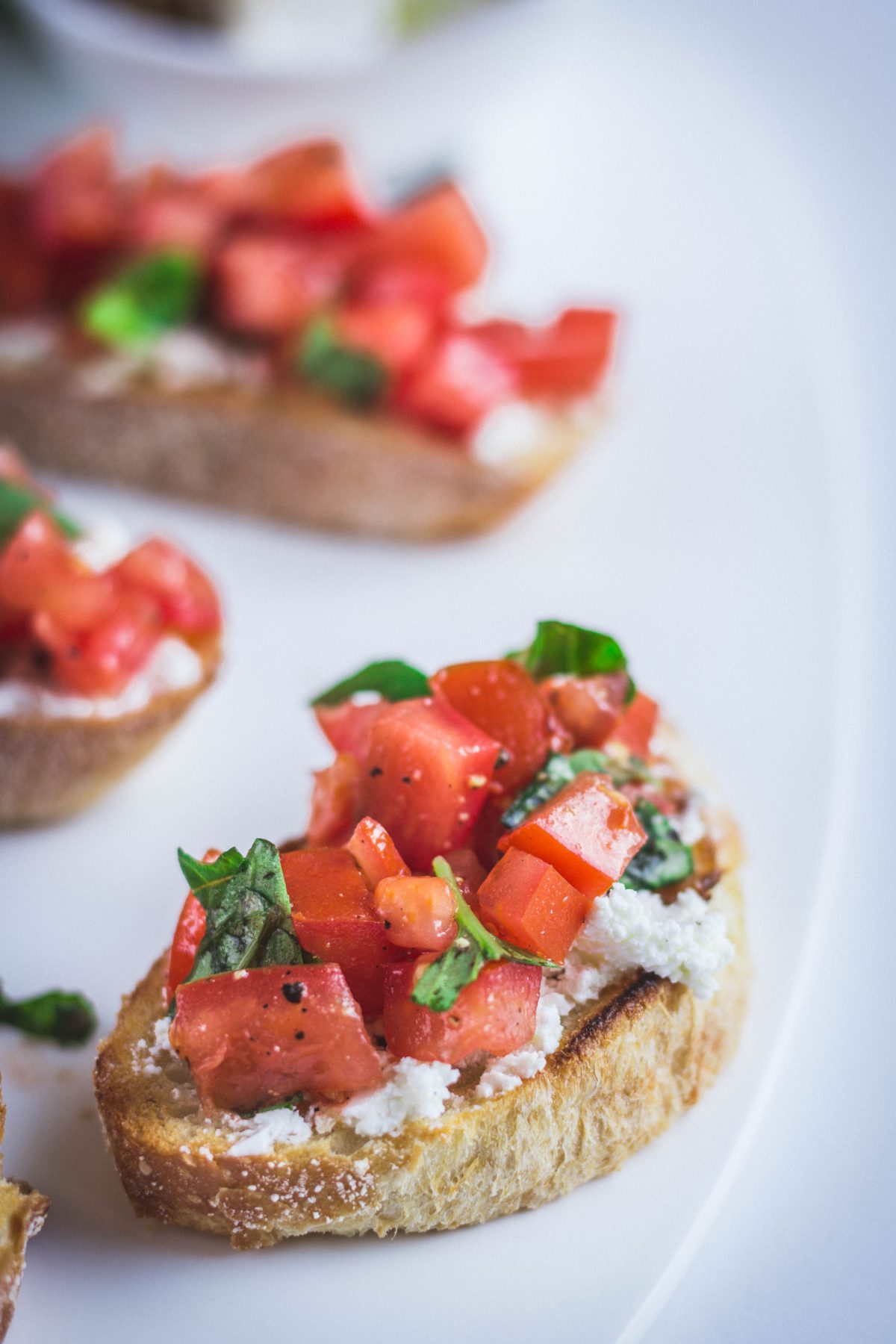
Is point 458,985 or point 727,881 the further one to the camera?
point 727,881

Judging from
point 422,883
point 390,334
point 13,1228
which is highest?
point 390,334

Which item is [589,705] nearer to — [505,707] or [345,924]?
[505,707]

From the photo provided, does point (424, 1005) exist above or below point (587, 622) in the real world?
below

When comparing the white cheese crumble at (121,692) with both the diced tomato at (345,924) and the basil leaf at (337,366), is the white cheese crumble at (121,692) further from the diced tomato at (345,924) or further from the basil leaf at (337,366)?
the basil leaf at (337,366)

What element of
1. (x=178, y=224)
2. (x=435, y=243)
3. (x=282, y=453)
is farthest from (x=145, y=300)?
(x=435, y=243)

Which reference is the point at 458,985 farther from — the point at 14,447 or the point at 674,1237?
the point at 14,447

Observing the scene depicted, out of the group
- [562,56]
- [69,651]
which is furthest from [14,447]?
[562,56]
